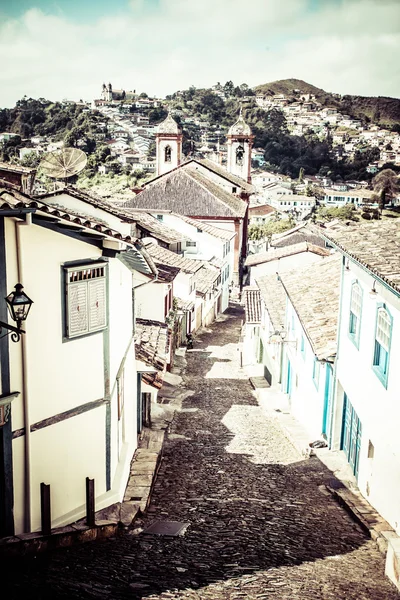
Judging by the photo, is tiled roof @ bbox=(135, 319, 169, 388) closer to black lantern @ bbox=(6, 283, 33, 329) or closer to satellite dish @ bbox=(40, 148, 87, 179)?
satellite dish @ bbox=(40, 148, 87, 179)

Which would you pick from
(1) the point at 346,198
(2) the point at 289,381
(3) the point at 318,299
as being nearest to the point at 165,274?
(3) the point at 318,299

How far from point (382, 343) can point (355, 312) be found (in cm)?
224

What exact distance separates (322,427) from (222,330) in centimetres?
2350

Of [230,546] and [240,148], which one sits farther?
[240,148]

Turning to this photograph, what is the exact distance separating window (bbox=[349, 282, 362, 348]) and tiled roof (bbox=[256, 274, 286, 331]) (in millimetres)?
8873

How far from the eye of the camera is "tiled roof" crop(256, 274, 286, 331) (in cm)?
2355

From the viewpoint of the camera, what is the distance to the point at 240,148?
6762 centimetres

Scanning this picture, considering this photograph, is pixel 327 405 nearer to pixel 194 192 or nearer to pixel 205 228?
pixel 205 228

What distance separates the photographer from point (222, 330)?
3972 cm

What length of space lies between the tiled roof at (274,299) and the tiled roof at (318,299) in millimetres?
1919

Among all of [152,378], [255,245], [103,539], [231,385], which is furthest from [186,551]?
[255,245]

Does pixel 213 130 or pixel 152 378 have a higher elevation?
pixel 213 130

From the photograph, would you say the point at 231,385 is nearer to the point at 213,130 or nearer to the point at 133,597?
the point at 133,597

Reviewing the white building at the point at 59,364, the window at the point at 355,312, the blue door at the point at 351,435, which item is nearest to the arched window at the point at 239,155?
the blue door at the point at 351,435
